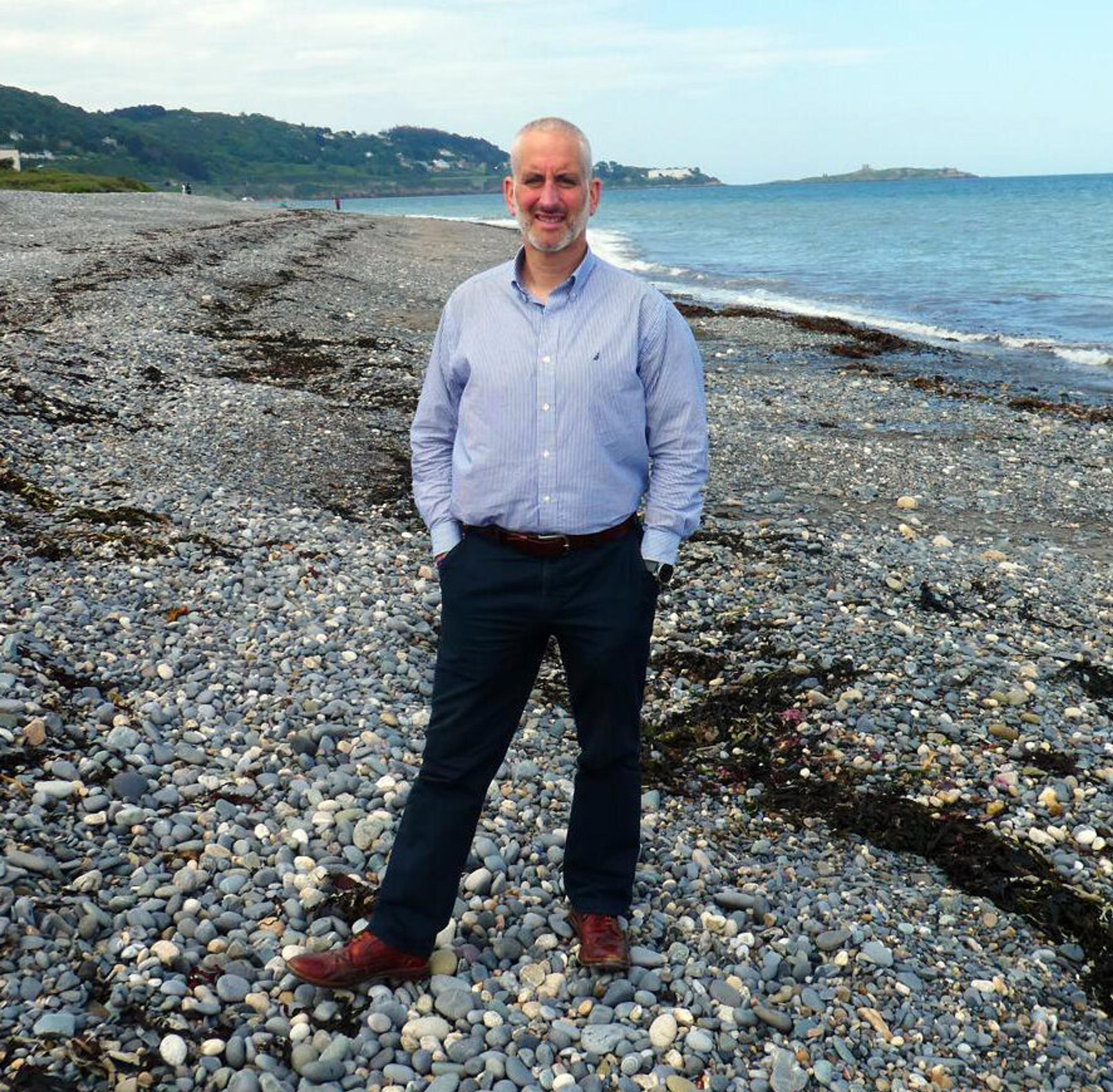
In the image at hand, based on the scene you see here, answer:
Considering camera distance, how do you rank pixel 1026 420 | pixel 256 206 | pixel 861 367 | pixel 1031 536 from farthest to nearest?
pixel 256 206, pixel 861 367, pixel 1026 420, pixel 1031 536

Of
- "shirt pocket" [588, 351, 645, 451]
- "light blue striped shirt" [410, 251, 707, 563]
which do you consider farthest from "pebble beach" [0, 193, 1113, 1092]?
"shirt pocket" [588, 351, 645, 451]

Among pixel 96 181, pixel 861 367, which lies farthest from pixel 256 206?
pixel 861 367

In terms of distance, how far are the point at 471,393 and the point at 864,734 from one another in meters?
4.08

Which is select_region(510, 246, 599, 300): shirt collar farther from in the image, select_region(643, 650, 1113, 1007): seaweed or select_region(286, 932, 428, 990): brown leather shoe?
select_region(643, 650, 1113, 1007): seaweed

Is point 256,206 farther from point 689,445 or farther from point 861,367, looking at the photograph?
point 689,445

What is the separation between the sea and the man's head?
19.8m

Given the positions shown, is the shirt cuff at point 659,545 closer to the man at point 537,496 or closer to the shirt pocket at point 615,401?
the man at point 537,496

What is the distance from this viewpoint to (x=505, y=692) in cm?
429

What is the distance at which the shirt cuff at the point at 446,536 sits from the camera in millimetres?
4258

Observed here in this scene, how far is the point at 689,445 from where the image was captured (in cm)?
417

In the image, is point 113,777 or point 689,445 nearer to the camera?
point 689,445

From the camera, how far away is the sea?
27359mm

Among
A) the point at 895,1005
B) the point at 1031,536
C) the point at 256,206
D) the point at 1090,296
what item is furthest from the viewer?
the point at 256,206

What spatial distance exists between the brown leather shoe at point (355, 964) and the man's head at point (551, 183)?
9.62ft
